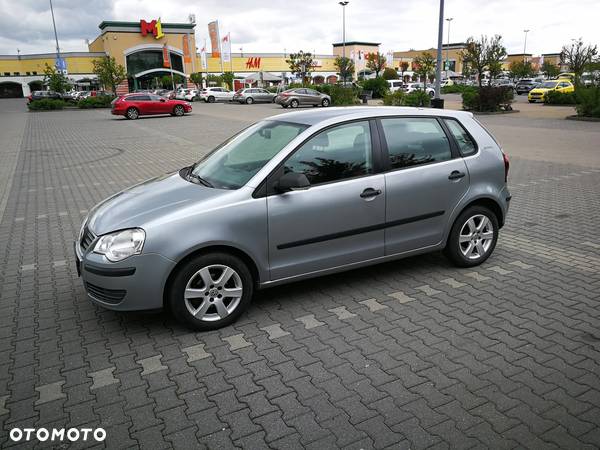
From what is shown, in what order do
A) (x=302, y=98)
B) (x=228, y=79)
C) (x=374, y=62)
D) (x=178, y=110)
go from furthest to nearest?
(x=374, y=62) → (x=228, y=79) → (x=302, y=98) → (x=178, y=110)

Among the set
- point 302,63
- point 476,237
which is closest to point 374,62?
point 302,63

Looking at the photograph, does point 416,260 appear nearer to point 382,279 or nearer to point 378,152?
point 382,279

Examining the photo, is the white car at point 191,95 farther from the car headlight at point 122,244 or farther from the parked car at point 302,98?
the car headlight at point 122,244

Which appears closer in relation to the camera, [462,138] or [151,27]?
[462,138]

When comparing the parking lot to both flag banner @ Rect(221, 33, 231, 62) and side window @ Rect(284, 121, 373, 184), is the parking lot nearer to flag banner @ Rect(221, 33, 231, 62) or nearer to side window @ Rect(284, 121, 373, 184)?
side window @ Rect(284, 121, 373, 184)

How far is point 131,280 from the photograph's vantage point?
367 cm

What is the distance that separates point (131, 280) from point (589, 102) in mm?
24043

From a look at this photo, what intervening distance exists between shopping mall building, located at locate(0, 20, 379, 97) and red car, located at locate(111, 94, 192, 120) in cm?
3729

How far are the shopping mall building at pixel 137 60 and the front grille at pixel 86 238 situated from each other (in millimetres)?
64615

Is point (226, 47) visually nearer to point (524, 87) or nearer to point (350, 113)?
point (524, 87)

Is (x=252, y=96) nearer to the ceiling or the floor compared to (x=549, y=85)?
nearer to the floor

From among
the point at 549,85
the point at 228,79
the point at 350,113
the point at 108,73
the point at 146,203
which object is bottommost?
the point at 146,203

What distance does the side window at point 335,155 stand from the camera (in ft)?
13.8

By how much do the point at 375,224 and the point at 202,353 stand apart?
73.4 inches
